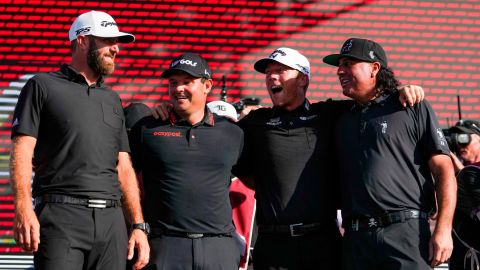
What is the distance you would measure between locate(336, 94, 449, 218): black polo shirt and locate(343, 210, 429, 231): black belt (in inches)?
1.3

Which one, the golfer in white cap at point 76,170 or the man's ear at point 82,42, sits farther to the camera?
the man's ear at point 82,42

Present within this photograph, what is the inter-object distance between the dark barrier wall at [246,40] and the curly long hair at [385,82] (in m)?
5.05

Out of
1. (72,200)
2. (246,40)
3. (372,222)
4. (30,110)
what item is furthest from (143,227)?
(246,40)

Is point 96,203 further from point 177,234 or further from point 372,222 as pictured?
point 372,222

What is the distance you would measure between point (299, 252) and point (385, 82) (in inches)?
51.6

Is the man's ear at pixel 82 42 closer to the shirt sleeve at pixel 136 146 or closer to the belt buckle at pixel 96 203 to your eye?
the shirt sleeve at pixel 136 146

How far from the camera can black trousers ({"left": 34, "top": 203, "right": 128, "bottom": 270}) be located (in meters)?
4.47

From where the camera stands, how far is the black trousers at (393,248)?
15.7ft

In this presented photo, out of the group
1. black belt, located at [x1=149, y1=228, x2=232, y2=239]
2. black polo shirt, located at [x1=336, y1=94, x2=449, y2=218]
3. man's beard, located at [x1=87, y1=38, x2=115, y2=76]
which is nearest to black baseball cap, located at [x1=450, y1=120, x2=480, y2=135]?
black polo shirt, located at [x1=336, y1=94, x2=449, y2=218]

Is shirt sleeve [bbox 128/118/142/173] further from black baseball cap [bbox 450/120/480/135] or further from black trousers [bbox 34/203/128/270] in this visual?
black baseball cap [bbox 450/120/480/135]

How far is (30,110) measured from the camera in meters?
4.56

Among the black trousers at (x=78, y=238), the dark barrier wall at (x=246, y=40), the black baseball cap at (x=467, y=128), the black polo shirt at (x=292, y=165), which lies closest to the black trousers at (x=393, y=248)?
the black polo shirt at (x=292, y=165)

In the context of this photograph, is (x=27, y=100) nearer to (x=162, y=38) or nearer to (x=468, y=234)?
(x=468, y=234)

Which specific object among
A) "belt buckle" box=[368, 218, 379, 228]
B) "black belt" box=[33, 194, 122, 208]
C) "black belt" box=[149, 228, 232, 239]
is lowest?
"black belt" box=[149, 228, 232, 239]
